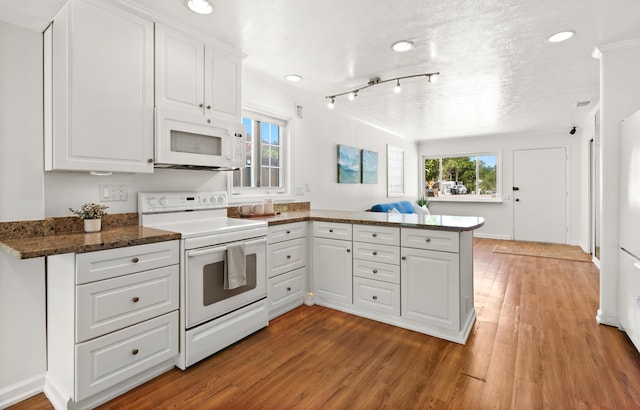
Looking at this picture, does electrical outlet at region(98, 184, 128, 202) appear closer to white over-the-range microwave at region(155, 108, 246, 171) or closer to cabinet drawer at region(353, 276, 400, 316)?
white over-the-range microwave at region(155, 108, 246, 171)

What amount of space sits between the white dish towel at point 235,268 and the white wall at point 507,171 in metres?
6.13

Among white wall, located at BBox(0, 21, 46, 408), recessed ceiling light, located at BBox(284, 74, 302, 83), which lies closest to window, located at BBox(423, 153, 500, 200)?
recessed ceiling light, located at BBox(284, 74, 302, 83)

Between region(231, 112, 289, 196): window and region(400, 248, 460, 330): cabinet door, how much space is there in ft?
5.59

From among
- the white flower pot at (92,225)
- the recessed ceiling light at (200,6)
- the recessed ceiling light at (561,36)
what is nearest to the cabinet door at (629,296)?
the recessed ceiling light at (561,36)

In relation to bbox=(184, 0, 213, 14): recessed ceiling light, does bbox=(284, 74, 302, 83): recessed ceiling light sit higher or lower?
higher

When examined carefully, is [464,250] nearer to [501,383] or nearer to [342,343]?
[501,383]

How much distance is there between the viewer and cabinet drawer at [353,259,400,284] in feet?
8.34

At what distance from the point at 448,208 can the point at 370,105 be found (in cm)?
408

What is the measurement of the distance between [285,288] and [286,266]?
194mm

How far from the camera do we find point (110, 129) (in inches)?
75.8

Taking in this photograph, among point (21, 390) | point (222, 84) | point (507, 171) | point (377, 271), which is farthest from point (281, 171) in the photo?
point (507, 171)

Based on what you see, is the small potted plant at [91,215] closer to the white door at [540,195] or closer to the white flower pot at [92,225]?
the white flower pot at [92,225]

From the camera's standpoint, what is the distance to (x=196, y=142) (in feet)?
7.79

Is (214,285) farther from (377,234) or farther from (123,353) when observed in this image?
(377,234)
